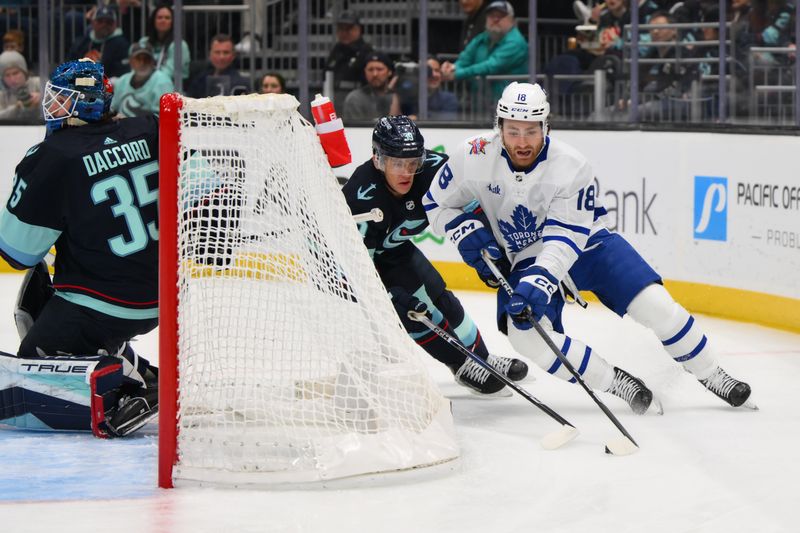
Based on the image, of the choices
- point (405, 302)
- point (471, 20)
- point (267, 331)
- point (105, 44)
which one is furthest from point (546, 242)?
point (105, 44)

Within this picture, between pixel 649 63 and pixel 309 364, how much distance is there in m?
3.74

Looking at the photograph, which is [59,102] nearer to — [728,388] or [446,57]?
[728,388]

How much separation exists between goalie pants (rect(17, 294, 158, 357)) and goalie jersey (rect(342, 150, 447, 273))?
2.62 ft

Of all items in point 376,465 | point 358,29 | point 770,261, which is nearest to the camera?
point 376,465

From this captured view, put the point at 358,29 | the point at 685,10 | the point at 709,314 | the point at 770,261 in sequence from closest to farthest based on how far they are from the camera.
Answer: the point at 770,261 < the point at 709,314 < the point at 685,10 < the point at 358,29

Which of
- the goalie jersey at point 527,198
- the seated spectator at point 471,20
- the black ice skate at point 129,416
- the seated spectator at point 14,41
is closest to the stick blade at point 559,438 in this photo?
the goalie jersey at point 527,198

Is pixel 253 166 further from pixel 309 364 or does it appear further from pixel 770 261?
pixel 770 261

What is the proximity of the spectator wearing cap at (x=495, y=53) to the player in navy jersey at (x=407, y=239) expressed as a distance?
2766 mm

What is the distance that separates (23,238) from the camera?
3.52 m

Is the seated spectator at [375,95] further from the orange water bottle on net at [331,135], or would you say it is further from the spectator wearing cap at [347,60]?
the orange water bottle on net at [331,135]

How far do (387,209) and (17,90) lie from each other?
4140mm

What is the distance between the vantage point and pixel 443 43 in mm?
7105

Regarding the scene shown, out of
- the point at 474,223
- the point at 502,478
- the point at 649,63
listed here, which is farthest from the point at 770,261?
the point at 502,478

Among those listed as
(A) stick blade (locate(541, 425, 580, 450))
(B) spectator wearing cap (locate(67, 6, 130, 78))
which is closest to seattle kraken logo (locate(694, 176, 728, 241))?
(A) stick blade (locate(541, 425, 580, 450))
